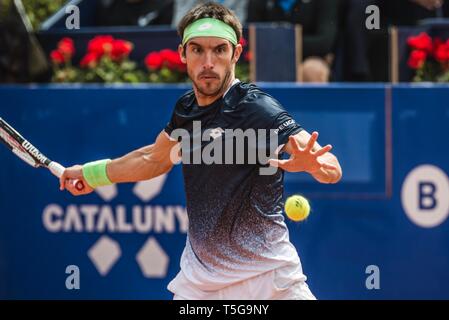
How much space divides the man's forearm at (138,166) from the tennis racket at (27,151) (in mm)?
204

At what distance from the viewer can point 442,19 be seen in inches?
304

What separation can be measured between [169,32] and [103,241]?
1754mm

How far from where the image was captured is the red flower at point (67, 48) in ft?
25.1

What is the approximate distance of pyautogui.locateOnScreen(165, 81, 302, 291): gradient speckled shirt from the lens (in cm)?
451

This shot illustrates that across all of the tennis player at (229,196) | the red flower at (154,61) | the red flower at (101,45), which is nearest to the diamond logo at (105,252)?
the red flower at (154,61)

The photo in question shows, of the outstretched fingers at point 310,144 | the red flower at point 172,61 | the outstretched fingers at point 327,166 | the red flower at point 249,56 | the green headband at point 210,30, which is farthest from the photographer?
the red flower at point 172,61

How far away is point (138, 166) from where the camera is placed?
5047 mm

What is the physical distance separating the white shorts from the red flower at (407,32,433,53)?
315cm

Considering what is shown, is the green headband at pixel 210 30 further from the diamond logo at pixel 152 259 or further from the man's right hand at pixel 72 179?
the diamond logo at pixel 152 259

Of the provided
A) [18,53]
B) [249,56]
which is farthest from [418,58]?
[18,53]

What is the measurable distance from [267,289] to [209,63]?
3.48 ft
